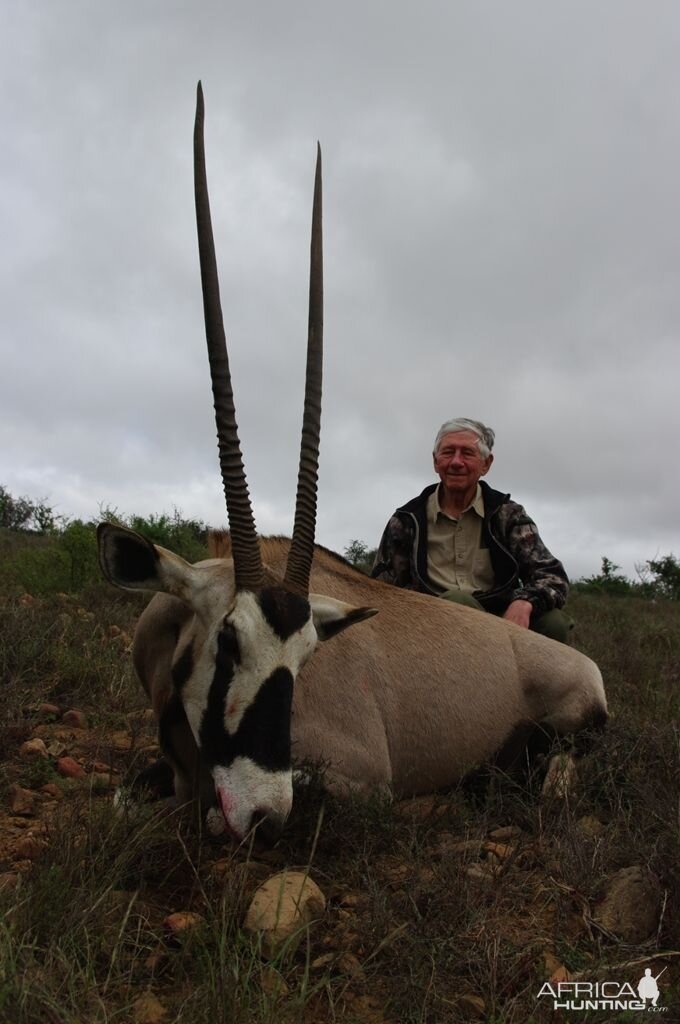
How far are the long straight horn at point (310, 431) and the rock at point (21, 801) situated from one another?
4.40 feet

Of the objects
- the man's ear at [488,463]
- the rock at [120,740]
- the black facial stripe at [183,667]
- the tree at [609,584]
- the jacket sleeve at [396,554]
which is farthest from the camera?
the tree at [609,584]

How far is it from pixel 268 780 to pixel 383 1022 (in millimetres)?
792

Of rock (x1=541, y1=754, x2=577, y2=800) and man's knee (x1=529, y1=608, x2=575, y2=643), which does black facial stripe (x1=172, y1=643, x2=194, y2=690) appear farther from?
man's knee (x1=529, y1=608, x2=575, y2=643)

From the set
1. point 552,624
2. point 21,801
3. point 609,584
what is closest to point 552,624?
point 552,624

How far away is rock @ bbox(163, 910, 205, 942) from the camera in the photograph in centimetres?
218

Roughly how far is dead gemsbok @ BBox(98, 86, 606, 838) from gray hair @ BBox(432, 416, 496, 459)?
1.51 m

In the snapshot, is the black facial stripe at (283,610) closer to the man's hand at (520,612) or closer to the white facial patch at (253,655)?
the white facial patch at (253,655)

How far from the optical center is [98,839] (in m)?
2.51

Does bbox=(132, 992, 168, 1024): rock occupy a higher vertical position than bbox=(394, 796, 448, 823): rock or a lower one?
lower

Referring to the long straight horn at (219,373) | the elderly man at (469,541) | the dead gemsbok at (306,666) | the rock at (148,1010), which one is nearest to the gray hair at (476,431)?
the elderly man at (469,541)

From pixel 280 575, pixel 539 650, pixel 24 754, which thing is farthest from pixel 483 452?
pixel 24 754

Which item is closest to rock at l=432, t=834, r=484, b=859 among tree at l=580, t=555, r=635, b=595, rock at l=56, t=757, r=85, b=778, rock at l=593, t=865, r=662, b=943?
rock at l=593, t=865, r=662, b=943

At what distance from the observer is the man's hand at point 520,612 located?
5094 mm

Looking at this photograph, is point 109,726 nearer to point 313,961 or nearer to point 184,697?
point 184,697
